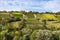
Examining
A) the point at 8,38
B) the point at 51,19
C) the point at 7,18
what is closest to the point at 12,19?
the point at 7,18

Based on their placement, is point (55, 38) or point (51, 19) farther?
point (51, 19)

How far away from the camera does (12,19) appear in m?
118

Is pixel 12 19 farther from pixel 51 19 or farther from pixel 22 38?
pixel 22 38

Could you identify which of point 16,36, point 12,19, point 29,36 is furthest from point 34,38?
point 12,19

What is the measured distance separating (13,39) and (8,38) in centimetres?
258

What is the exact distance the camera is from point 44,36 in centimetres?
6719

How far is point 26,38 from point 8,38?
7646mm

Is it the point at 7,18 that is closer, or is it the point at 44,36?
the point at 44,36

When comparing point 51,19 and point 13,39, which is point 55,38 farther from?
point 51,19

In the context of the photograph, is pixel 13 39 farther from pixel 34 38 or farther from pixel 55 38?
pixel 55 38

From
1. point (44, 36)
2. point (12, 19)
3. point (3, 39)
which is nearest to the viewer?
point (44, 36)

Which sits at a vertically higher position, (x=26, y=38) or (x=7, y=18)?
(x=26, y=38)

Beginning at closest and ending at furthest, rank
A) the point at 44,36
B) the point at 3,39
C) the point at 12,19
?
1. the point at 44,36
2. the point at 3,39
3. the point at 12,19

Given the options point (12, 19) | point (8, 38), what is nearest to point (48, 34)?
point (8, 38)
